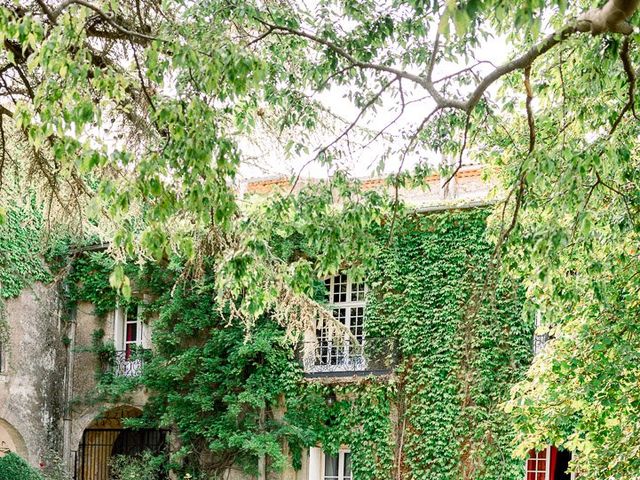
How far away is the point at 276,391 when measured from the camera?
16453mm

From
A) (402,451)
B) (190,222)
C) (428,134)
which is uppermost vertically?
(428,134)

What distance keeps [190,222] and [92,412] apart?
1073 centimetres

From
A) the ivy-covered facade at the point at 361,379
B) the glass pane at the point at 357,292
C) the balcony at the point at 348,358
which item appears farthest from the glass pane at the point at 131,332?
the glass pane at the point at 357,292

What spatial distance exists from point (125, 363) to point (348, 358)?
4.70 m

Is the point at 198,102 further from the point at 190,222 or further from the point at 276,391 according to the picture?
the point at 276,391

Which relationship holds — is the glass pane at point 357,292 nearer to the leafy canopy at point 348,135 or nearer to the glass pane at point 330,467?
the glass pane at point 330,467

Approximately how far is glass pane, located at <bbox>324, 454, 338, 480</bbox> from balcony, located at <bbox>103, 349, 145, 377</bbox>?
402cm

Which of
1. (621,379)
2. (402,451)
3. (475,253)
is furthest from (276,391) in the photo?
(621,379)

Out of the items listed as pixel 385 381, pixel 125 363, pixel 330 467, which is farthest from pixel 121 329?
pixel 385 381

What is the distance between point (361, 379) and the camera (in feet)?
52.1

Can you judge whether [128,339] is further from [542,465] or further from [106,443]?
[542,465]

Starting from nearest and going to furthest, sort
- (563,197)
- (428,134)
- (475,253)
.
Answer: (563,197)
(428,134)
(475,253)

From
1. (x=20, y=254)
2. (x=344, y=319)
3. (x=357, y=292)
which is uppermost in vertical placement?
(x=20, y=254)

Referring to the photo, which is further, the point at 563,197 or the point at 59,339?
the point at 59,339
